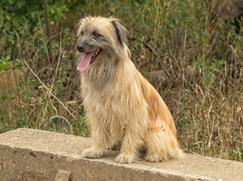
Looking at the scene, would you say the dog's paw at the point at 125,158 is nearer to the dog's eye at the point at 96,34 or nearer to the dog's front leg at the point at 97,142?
the dog's front leg at the point at 97,142

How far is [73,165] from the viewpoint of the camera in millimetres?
5973

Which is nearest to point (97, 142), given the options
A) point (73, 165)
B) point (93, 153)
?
point (93, 153)

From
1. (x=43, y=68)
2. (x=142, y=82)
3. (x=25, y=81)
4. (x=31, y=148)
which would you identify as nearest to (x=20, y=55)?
(x=43, y=68)

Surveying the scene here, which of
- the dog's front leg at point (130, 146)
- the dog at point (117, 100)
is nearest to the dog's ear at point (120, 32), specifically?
the dog at point (117, 100)

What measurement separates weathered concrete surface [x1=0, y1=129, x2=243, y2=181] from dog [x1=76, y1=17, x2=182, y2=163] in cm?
10

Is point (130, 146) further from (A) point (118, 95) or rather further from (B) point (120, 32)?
(B) point (120, 32)

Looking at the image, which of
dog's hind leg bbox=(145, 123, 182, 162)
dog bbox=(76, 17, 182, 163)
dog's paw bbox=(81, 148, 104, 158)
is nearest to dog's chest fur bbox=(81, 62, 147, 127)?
dog bbox=(76, 17, 182, 163)

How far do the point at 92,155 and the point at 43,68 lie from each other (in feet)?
11.0

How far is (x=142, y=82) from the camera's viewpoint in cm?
560

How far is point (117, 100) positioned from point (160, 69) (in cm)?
333

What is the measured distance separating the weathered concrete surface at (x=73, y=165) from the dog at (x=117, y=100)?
4.0 inches

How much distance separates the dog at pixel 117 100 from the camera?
530 cm

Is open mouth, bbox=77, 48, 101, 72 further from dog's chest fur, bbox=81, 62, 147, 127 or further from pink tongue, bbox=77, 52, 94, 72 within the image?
dog's chest fur, bbox=81, 62, 147, 127

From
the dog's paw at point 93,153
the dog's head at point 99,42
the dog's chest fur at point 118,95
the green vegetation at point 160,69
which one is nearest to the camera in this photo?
the dog's head at point 99,42
